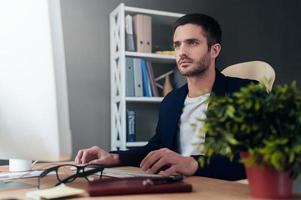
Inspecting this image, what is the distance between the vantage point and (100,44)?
106 inches

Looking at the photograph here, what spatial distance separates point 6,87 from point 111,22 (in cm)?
187

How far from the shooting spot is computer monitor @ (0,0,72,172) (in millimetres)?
780

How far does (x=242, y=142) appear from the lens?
27.2 inches

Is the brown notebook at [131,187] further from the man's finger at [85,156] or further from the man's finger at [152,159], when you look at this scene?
the man's finger at [85,156]

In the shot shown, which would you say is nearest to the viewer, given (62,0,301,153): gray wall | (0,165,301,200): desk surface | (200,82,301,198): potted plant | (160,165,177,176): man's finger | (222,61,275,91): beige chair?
(200,82,301,198): potted plant

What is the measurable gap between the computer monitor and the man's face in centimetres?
113

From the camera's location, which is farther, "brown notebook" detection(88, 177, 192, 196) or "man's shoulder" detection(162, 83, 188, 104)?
"man's shoulder" detection(162, 83, 188, 104)

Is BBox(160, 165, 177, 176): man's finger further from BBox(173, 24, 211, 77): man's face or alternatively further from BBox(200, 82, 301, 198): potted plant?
BBox(173, 24, 211, 77): man's face

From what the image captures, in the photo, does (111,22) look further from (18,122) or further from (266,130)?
(266,130)

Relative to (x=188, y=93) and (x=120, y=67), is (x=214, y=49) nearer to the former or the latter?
(x=188, y=93)

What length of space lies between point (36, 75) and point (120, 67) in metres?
1.70

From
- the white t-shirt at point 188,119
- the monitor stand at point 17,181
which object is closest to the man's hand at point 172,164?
the monitor stand at point 17,181

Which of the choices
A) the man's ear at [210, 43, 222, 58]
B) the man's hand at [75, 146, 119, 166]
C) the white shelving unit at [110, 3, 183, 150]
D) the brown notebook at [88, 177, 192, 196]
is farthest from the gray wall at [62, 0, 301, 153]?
the brown notebook at [88, 177, 192, 196]

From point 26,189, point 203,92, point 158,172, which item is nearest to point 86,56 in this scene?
point 203,92
